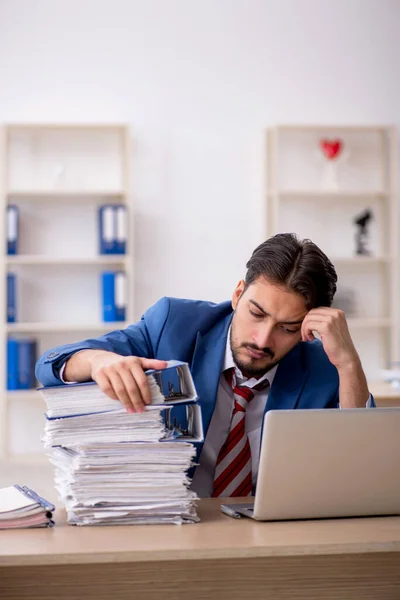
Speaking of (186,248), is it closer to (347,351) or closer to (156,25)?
(156,25)

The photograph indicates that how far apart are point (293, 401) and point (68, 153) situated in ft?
11.7

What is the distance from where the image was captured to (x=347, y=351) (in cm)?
194

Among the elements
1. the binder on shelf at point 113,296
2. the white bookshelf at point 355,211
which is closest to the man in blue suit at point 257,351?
the binder on shelf at point 113,296

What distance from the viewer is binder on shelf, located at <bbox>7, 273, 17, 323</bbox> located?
4.92m

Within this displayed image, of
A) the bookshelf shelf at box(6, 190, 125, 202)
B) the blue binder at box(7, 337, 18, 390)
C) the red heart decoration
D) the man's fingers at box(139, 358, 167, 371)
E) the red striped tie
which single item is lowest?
the blue binder at box(7, 337, 18, 390)

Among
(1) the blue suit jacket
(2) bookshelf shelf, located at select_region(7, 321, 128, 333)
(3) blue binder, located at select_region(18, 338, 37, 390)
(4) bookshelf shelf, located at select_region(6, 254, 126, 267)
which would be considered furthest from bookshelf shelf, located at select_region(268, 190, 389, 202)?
(1) the blue suit jacket

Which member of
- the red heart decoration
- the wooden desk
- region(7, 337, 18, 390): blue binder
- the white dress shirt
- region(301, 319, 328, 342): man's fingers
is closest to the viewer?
the wooden desk

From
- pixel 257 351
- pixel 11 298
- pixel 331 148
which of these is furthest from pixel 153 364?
pixel 331 148

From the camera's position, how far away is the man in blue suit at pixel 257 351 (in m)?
1.93

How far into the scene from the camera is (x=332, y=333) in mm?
1918

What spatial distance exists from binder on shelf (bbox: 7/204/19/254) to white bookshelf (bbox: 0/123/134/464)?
19cm

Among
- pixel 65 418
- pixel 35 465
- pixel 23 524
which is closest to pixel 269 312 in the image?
pixel 65 418

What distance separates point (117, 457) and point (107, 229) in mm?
3565

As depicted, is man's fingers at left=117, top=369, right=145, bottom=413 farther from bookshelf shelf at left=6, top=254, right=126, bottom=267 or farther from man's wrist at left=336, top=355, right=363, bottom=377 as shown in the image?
bookshelf shelf at left=6, top=254, right=126, bottom=267
